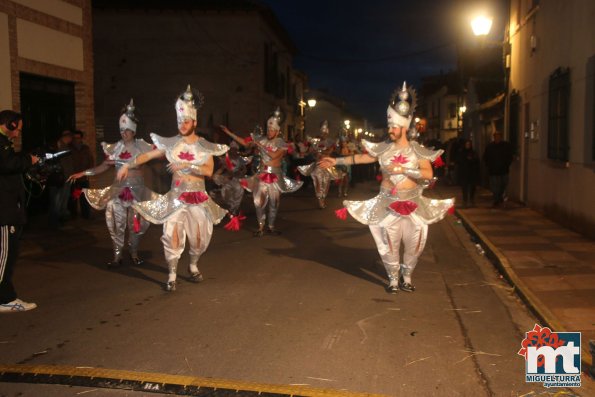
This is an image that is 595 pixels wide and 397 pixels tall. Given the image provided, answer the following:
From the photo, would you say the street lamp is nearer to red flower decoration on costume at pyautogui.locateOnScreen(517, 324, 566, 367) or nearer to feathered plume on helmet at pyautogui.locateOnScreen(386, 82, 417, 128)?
feathered plume on helmet at pyautogui.locateOnScreen(386, 82, 417, 128)

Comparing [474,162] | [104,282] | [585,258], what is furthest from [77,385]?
[474,162]

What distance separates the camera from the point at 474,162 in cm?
1609

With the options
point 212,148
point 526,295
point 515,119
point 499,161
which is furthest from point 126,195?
point 515,119

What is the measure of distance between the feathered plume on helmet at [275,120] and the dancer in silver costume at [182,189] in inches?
167

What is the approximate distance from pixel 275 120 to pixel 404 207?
17.3ft

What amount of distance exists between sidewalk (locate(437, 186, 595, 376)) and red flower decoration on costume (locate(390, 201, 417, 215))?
1.59 meters

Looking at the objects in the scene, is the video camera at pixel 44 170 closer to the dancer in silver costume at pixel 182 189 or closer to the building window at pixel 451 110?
the dancer in silver costume at pixel 182 189

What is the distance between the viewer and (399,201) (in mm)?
7438

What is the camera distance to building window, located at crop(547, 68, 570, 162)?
1254cm

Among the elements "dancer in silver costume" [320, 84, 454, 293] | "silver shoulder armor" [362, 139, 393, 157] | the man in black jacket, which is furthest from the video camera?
"silver shoulder armor" [362, 139, 393, 157]

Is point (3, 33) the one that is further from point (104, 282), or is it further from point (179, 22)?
point (179, 22)

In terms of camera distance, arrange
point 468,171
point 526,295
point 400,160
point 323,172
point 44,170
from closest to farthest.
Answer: point 526,295
point 400,160
point 44,170
point 468,171
point 323,172

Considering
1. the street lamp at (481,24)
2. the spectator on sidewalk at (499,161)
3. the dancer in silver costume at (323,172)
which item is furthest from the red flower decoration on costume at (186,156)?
the street lamp at (481,24)

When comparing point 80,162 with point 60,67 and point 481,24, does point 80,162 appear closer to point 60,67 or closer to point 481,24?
point 60,67
